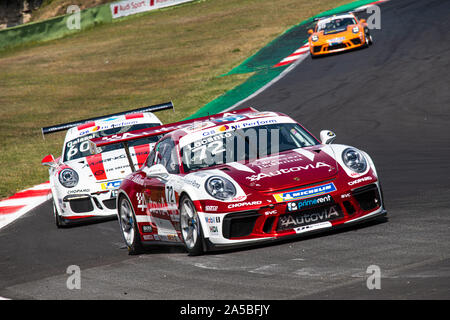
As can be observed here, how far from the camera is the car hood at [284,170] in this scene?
7512 mm

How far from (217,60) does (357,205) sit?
75.2 ft

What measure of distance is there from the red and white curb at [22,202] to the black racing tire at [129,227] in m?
3.22

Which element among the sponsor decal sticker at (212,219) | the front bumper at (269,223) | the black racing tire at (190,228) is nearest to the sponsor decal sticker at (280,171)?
the front bumper at (269,223)

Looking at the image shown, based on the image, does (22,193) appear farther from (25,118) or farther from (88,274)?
(25,118)

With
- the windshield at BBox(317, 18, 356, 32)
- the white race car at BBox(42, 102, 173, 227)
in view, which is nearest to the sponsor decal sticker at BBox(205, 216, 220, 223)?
the white race car at BBox(42, 102, 173, 227)

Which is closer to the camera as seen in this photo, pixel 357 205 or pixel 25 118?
pixel 357 205

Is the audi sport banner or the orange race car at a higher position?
the audi sport banner

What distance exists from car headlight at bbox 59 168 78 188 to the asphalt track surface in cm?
64

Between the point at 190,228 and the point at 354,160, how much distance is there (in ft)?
5.36

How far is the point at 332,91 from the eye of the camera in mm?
19375

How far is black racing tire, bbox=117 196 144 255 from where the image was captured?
892 centimetres

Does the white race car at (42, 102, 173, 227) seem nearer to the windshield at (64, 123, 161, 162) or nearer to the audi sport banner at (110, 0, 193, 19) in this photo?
the windshield at (64, 123, 161, 162)

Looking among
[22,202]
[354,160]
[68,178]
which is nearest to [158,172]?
[354,160]
